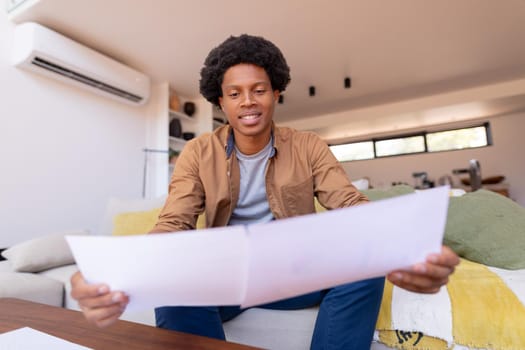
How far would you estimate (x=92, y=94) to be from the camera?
2.82 metres

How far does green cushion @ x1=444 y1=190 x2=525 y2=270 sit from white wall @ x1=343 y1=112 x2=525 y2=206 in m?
4.70

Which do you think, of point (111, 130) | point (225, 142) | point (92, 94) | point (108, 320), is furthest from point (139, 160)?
point (108, 320)

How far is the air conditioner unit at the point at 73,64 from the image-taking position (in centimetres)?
223

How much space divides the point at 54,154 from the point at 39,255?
46.0 inches

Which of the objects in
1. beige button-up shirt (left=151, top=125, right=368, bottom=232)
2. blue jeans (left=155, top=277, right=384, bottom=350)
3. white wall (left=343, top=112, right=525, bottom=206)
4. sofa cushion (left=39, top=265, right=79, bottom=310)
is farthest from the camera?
white wall (left=343, top=112, right=525, bottom=206)

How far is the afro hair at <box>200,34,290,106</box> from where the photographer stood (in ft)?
2.93

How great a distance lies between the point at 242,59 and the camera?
89cm

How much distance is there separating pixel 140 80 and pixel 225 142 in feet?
8.21

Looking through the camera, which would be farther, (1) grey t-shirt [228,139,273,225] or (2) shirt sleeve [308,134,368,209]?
(1) grey t-shirt [228,139,273,225]

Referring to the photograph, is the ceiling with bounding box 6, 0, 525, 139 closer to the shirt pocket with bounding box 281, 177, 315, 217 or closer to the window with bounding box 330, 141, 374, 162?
the window with bounding box 330, 141, 374, 162

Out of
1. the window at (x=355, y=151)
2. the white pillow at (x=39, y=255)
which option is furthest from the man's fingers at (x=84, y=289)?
the window at (x=355, y=151)

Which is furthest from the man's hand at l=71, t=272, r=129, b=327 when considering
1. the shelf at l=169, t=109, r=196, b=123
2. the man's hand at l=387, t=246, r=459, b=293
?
the shelf at l=169, t=109, r=196, b=123

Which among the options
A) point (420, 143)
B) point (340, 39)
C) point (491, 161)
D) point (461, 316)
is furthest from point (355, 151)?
point (461, 316)

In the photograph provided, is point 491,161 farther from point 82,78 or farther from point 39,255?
point 39,255
